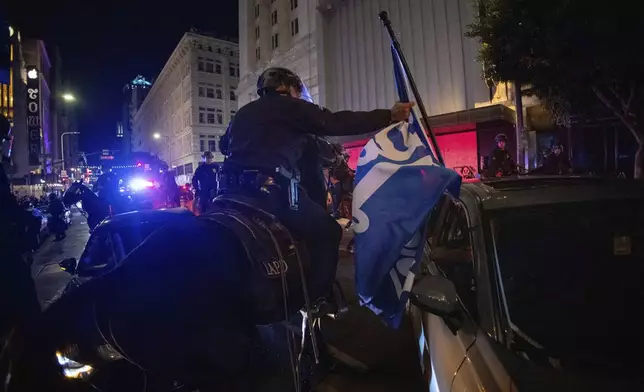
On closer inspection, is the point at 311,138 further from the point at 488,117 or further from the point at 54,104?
the point at 54,104

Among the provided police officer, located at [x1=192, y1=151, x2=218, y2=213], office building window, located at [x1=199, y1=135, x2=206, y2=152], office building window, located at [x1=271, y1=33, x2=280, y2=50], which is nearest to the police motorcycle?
police officer, located at [x1=192, y1=151, x2=218, y2=213]

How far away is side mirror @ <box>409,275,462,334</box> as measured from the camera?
1.89 m

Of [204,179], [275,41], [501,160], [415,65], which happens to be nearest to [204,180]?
[204,179]

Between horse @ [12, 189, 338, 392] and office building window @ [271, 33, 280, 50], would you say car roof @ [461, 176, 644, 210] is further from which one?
office building window @ [271, 33, 280, 50]

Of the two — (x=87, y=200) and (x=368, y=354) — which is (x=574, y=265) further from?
(x=87, y=200)

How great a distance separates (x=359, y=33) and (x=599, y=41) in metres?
15.6

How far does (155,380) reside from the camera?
1674 mm

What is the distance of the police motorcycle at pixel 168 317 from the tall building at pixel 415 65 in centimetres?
1306

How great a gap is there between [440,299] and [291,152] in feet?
3.78

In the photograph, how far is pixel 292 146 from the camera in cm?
235

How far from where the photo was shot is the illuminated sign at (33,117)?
4022cm

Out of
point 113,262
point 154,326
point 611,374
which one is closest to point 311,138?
point 154,326

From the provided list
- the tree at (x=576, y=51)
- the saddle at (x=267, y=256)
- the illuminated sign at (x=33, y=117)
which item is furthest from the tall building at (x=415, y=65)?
the illuminated sign at (x=33, y=117)

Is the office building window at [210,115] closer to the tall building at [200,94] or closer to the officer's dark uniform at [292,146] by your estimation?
the tall building at [200,94]
